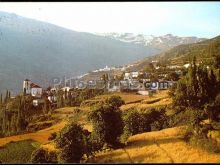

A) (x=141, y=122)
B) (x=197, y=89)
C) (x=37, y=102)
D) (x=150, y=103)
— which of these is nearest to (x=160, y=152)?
(x=197, y=89)

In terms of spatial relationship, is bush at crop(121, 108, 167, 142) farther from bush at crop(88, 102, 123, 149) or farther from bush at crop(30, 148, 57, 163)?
bush at crop(30, 148, 57, 163)

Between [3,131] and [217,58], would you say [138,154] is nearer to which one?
[217,58]

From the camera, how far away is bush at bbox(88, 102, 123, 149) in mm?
27812

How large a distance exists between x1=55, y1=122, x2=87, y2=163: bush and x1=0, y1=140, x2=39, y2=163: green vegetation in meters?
11.6

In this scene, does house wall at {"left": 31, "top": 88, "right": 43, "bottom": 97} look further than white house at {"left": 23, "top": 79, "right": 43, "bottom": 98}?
No

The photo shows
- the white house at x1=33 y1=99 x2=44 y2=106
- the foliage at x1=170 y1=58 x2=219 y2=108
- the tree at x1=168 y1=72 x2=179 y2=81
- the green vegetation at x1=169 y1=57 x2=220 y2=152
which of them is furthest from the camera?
the white house at x1=33 y1=99 x2=44 y2=106

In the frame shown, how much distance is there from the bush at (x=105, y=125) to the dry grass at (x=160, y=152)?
48.7 inches

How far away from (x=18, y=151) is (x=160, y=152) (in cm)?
2435

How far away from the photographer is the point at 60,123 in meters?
62.0

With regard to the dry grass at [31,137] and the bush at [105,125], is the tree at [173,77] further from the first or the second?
the bush at [105,125]

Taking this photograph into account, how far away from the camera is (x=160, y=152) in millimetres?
24125

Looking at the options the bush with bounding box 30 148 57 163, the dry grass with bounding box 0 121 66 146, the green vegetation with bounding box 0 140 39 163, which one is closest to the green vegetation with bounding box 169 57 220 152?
the bush with bounding box 30 148 57 163

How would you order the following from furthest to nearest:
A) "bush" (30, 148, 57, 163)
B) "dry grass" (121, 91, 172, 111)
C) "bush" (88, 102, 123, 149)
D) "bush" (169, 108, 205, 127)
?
"dry grass" (121, 91, 172, 111)
"bush" (88, 102, 123, 149)
"bush" (30, 148, 57, 163)
"bush" (169, 108, 205, 127)

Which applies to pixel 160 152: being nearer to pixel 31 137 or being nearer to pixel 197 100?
pixel 197 100
